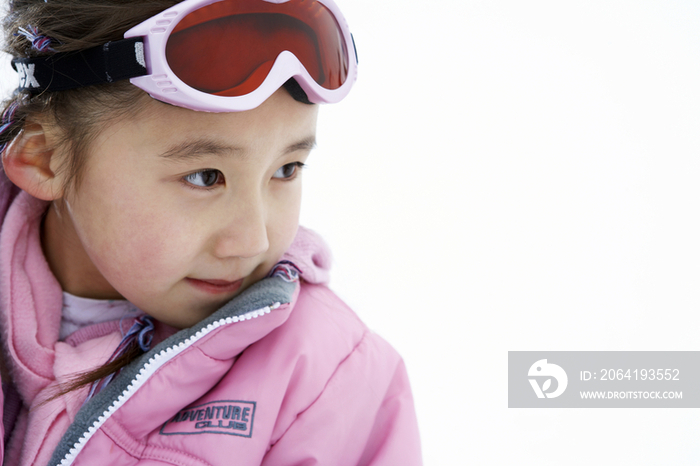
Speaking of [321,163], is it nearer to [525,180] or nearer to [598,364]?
[525,180]

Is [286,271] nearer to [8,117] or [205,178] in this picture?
[205,178]

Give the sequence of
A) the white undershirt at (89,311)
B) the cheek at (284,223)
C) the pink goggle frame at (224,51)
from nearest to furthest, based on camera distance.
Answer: the pink goggle frame at (224,51) < the cheek at (284,223) < the white undershirt at (89,311)

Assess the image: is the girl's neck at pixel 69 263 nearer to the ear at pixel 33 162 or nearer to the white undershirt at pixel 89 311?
the white undershirt at pixel 89 311

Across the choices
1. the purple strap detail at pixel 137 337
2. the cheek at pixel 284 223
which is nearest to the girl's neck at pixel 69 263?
the purple strap detail at pixel 137 337

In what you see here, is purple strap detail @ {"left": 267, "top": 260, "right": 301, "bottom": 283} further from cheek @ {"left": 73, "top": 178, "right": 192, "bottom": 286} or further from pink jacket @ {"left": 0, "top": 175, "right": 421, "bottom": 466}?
cheek @ {"left": 73, "top": 178, "right": 192, "bottom": 286}

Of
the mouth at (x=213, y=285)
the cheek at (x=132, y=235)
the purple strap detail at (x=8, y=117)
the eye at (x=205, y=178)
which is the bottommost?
the mouth at (x=213, y=285)

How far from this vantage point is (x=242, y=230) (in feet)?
2.67

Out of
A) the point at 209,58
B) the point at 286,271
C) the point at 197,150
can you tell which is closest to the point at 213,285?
the point at 286,271

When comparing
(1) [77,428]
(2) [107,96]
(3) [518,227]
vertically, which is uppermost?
(2) [107,96]

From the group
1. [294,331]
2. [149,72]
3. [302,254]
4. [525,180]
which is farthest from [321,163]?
[149,72]

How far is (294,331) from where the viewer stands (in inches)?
36.1

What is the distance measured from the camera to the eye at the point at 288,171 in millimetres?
898

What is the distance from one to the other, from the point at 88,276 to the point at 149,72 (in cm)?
46

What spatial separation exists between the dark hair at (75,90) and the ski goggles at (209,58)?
0.8 inches
